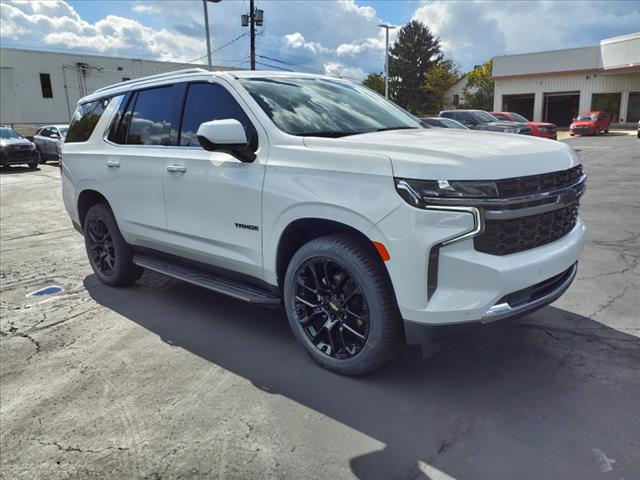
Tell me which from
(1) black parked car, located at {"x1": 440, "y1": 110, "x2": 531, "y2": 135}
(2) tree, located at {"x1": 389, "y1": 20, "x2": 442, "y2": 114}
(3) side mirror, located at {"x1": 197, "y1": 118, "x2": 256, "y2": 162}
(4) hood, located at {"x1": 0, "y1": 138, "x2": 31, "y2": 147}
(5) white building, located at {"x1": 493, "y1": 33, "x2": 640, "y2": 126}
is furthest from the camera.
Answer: (2) tree, located at {"x1": 389, "y1": 20, "x2": 442, "y2": 114}

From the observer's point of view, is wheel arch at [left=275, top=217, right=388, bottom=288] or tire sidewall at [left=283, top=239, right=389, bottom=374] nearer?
tire sidewall at [left=283, top=239, right=389, bottom=374]

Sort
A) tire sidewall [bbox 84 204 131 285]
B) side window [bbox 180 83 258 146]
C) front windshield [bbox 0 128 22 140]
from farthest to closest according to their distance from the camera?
front windshield [bbox 0 128 22 140] → tire sidewall [bbox 84 204 131 285] → side window [bbox 180 83 258 146]

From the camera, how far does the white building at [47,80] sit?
116 feet

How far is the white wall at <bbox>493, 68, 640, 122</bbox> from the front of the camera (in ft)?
122

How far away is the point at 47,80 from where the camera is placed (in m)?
37.1

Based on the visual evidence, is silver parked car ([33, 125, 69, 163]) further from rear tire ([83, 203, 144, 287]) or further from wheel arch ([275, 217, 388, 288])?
wheel arch ([275, 217, 388, 288])

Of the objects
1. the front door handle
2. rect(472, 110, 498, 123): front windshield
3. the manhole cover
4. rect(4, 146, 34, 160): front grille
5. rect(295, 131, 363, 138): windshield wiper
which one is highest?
rect(472, 110, 498, 123): front windshield

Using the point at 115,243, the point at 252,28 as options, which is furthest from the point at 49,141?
the point at 115,243

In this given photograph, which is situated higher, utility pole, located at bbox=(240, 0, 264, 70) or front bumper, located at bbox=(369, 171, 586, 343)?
utility pole, located at bbox=(240, 0, 264, 70)

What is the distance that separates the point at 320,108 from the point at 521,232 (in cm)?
175

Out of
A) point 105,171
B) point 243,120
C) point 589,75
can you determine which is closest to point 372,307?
point 243,120

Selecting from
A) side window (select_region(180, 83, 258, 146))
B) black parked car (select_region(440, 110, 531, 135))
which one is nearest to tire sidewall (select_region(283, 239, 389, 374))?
side window (select_region(180, 83, 258, 146))

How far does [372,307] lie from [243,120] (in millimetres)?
1650

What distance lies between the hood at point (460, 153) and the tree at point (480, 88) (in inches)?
1897
